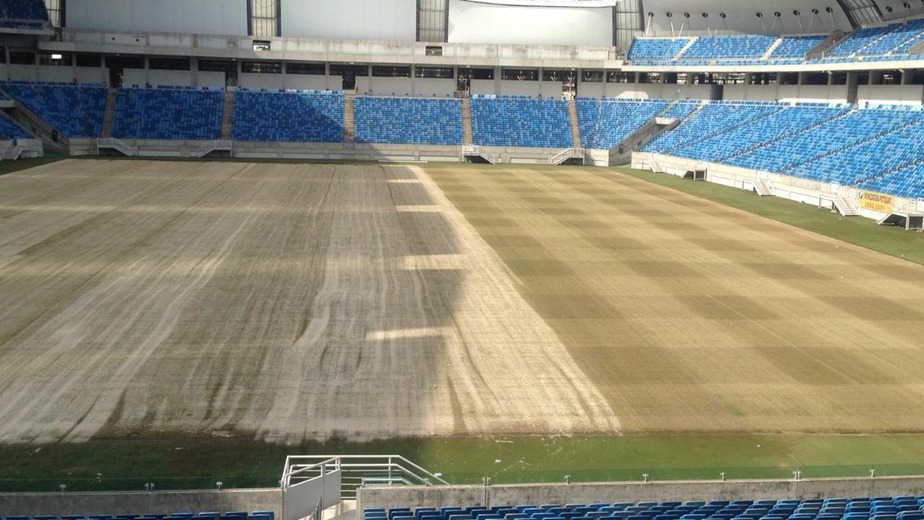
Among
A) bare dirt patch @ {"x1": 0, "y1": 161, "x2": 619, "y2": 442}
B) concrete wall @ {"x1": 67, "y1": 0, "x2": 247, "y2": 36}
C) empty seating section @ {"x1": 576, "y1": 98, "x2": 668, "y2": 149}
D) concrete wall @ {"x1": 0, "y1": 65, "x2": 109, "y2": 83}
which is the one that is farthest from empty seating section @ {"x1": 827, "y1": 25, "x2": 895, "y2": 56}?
concrete wall @ {"x1": 0, "y1": 65, "x2": 109, "y2": 83}

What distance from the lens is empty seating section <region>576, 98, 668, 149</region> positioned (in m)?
88.7

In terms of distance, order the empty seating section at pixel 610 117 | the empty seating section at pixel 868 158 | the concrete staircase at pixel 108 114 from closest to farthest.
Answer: the empty seating section at pixel 868 158, the concrete staircase at pixel 108 114, the empty seating section at pixel 610 117

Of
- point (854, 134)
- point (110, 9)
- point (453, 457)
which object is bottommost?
point (453, 457)

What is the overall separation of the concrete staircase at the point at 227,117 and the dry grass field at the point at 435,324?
117 feet

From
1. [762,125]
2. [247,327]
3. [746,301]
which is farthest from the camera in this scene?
[762,125]

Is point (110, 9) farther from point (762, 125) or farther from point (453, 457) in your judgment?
point (453, 457)

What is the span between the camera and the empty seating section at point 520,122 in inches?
3473

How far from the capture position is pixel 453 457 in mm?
18812

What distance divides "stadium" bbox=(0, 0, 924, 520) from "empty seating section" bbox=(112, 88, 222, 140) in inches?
13.6

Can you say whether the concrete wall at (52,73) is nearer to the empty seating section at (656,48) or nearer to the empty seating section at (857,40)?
the empty seating section at (656,48)

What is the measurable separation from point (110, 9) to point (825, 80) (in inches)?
2583

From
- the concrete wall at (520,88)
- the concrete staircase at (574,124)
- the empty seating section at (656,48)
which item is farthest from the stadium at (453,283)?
the concrete wall at (520,88)

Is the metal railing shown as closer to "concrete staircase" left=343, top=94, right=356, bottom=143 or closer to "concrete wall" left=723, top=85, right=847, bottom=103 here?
"concrete wall" left=723, top=85, right=847, bottom=103

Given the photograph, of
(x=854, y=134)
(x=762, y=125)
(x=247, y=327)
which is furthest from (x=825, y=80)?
(x=247, y=327)
